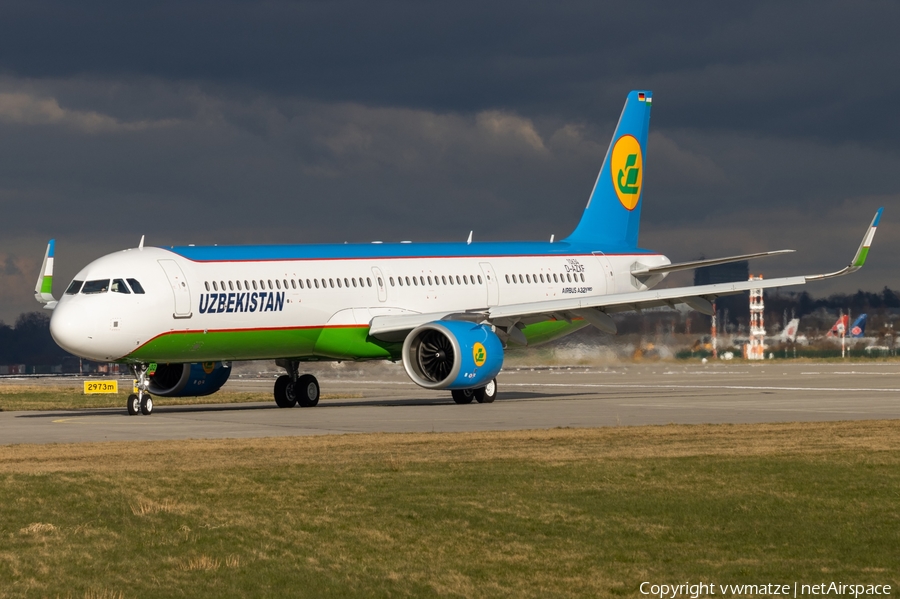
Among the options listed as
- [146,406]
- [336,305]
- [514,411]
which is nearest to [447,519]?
[514,411]

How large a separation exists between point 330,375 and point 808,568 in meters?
52.5

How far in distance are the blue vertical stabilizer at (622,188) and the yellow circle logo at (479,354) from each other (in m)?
10.7

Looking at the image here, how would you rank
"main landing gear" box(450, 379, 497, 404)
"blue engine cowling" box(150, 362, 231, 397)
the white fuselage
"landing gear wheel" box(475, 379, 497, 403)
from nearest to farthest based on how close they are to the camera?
the white fuselage → "main landing gear" box(450, 379, 497, 404) → "blue engine cowling" box(150, 362, 231, 397) → "landing gear wheel" box(475, 379, 497, 403)

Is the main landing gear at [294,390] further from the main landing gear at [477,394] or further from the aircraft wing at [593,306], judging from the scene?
the main landing gear at [477,394]

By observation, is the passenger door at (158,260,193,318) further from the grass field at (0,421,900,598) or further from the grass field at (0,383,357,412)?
the grass field at (0,421,900,598)

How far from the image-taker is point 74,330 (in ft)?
96.8

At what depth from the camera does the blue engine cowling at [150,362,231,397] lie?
3497 centimetres

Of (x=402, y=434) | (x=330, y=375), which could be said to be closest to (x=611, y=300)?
(x=402, y=434)

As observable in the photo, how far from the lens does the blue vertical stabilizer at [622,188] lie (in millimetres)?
42906

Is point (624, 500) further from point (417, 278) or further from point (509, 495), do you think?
point (417, 278)

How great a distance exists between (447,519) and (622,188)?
106 ft

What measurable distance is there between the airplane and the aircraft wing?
0.05 m

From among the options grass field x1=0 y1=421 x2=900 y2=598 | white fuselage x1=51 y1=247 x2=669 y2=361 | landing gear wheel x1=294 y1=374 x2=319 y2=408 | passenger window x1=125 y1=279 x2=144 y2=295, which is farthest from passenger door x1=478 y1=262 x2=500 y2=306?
grass field x1=0 y1=421 x2=900 y2=598

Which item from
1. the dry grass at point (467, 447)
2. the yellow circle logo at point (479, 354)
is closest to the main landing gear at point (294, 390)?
the yellow circle logo at point (479, 354)
